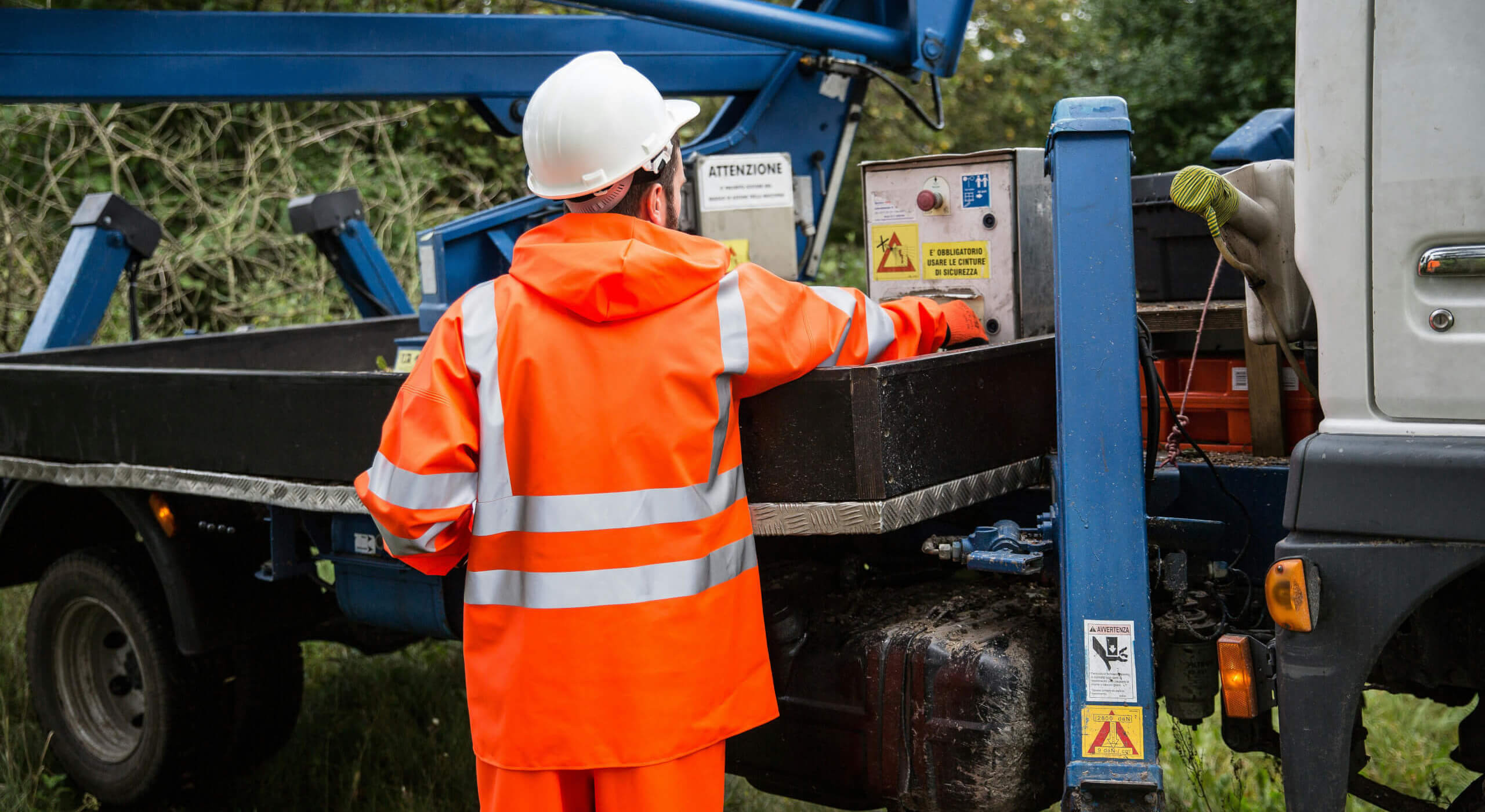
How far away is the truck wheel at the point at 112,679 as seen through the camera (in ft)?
11.9

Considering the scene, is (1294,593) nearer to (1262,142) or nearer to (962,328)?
(962,328)

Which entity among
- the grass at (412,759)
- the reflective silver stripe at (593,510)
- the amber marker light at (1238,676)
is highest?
the reflective silver stripe at (593,510)

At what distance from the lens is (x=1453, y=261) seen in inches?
69.0

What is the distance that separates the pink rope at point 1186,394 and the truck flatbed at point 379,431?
28cm

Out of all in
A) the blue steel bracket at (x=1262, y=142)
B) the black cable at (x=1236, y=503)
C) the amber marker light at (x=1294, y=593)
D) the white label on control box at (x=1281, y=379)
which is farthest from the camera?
the blue steel bracket at (x=1262, y=142)

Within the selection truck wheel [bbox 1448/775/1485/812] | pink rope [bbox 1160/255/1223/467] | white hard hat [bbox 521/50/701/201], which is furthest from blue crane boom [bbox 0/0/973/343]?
truck wheel [bbox 1448/775/1485/812]

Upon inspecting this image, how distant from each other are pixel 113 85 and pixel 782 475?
2.82 m

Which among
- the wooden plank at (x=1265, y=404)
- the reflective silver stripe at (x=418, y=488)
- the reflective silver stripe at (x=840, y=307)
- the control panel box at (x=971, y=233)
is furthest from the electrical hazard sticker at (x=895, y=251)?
the reflective silver stripe at (x=418, y=488)

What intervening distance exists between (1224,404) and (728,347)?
1184 mm

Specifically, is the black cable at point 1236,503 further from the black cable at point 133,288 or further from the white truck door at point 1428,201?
the black cable at point 133,288

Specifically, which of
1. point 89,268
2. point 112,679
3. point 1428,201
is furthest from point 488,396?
point 89,268

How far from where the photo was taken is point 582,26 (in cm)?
444

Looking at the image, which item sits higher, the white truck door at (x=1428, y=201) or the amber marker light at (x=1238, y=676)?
the white truck door at (x=1428, y=201)

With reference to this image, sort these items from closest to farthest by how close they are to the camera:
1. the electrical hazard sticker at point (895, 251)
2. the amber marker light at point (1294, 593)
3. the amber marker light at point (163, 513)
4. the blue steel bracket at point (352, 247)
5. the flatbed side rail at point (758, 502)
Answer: the amber marker light at point (1294, 593)
the flatbed side rail at point (758, 502)
the electrical hazard sticker at point (895, 251)
the amber marker light at point (163, 513)
the blue steel bracket at point (352, 247)
